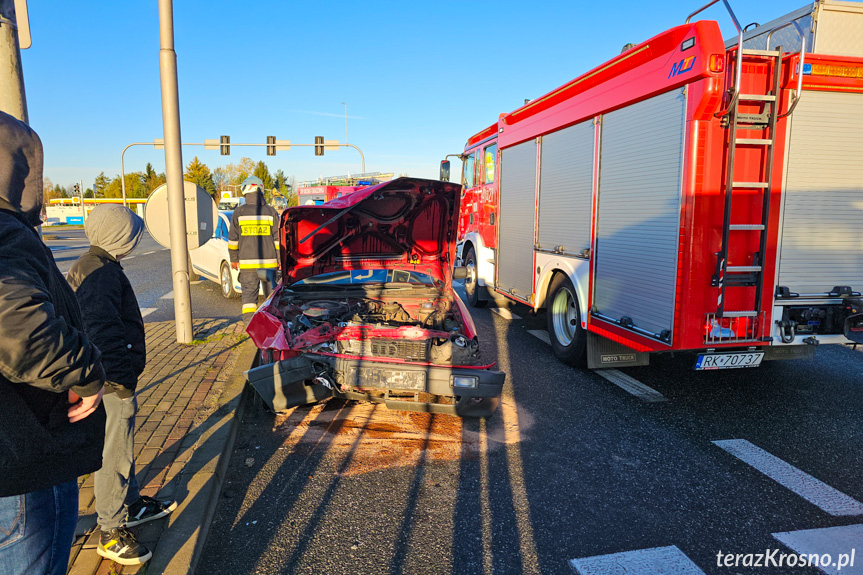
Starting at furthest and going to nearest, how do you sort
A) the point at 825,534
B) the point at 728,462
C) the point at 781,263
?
the point at 781,263 → the point at 728,462 → the point at 825,534

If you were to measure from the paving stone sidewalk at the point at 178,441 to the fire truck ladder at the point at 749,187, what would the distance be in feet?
13.5

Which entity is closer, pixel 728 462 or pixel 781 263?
pixel 728 462

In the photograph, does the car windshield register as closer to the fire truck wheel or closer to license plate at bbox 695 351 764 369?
the fire truck wheel

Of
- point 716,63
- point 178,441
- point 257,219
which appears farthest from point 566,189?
point 178,441

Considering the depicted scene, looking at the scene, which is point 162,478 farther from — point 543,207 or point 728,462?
point 543,207

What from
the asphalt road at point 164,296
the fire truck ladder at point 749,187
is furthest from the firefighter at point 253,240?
the fire truck ladder at point 749,187

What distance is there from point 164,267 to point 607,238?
15074 mm

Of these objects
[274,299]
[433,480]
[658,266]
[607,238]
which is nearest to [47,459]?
[433,480]

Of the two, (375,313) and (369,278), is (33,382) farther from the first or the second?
(369,278)

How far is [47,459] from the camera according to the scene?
1747mm

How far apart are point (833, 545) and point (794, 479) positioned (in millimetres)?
841

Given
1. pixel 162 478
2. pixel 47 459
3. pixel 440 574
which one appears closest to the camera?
pixel 47 459

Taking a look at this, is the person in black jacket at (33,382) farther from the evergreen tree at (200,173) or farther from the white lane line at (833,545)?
the evergreen tree at (200,173)

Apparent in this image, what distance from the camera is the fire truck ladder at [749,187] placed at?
14.8 feet
